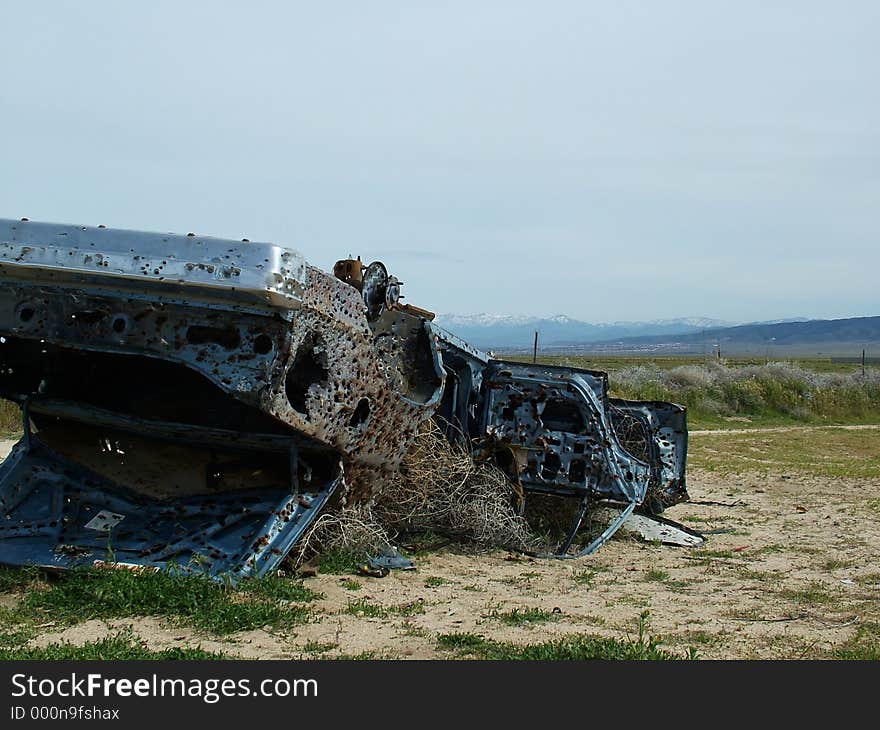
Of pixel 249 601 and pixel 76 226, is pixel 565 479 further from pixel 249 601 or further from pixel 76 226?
pixel 76 226

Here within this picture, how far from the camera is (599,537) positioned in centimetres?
881

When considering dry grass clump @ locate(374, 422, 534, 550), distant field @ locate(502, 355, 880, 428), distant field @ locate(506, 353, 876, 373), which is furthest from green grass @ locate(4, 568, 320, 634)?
distant field @ locate(506, 353, 876, 373)

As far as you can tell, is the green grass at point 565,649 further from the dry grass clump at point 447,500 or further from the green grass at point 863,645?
the dry grass clump at point 447,500

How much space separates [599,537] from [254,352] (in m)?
4.04

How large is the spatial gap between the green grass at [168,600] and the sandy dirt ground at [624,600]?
120 millimetres

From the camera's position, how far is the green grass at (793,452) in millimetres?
15469

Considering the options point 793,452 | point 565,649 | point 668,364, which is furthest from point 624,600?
point 668,364

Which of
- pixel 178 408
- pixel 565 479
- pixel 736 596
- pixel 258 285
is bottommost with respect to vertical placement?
pixel 736 596

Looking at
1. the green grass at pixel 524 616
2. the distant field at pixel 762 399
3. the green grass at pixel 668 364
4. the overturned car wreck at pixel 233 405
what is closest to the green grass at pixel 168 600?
the overturned car wreck at pixel 233 405

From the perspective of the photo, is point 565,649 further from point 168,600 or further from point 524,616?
point 168,600

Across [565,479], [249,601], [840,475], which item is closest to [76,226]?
[249,601]

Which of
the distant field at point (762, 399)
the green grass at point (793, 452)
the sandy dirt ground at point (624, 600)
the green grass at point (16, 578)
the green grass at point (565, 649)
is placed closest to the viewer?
the green grass at point (565, 649)

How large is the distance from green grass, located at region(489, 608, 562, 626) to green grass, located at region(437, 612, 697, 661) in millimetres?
472

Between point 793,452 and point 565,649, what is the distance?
14084 mm
